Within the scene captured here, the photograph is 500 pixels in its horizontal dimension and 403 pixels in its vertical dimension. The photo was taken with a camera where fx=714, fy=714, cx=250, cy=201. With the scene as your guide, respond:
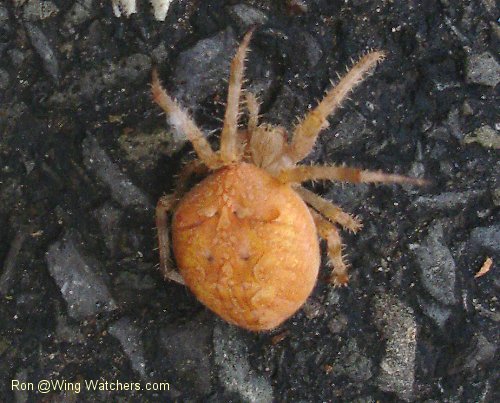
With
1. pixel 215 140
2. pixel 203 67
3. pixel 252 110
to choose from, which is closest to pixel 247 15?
pixel 203 67

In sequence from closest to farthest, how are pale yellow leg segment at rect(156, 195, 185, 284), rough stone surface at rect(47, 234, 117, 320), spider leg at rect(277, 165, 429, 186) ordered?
spider leg at rect(277, 165, 429, 186) → pale yellow leg segment at rect(156, 195, 185, 284) → rough stone surface at rect(47, 234, 117, 320)

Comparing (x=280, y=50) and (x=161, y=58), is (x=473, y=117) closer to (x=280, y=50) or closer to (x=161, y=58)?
(x=280, y=50)

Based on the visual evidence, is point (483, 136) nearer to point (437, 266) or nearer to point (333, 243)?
point (437, 266)

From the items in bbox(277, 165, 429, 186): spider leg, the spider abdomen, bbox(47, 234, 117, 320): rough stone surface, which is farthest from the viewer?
bbox(47, 234, 117, 320): rough stone surface

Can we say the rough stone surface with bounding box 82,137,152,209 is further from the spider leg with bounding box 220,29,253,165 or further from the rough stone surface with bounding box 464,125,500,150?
the rough stone surface with bounding box 464,125,500,150

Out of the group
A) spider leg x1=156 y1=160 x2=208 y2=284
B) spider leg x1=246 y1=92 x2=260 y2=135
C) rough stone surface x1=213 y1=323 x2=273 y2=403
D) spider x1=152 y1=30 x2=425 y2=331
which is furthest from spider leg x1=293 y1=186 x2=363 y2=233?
rough stone surface x1=213 y1=323 x2=273 y2=403

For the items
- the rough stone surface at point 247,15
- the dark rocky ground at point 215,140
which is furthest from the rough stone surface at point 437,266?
the rough stone surface at point 247,15

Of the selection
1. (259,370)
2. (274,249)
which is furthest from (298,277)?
(259,370)
